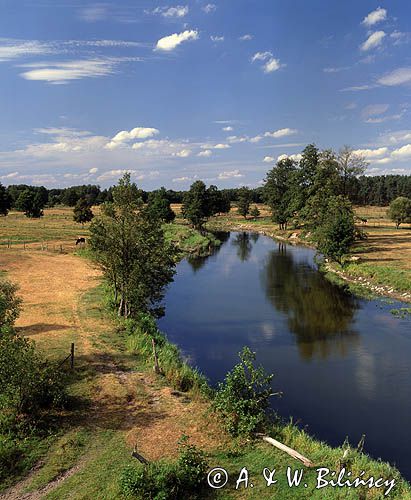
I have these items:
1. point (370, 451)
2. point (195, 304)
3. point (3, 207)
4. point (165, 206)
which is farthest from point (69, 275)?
point (3, 207)

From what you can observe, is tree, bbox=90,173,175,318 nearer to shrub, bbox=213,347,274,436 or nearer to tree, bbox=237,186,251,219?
shrub, bbox=213,347,274,436

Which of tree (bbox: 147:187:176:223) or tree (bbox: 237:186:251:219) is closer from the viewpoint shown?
tree (bbox: 147:187:176:223)

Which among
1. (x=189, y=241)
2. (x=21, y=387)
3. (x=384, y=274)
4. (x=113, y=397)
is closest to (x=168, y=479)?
(x=113, y=397)

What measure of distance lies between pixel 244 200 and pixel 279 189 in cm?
3368

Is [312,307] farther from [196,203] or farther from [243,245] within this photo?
[196,203]

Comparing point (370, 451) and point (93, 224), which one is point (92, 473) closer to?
point (370, 451)

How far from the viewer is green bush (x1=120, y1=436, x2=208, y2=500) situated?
11648mm

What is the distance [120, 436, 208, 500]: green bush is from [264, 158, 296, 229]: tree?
84484 mm

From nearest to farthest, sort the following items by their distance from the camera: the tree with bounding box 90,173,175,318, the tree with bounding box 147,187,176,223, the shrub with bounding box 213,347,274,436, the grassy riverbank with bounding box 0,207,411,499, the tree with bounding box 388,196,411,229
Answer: the grassy riverbank with bounding box 0,207,411,499, the shrub with bounding box 213,347,274,436, the tree with bounding box 90,173,175,318, the tree with bounding box 388,196,411,229, the tree with bounding box 147,187,176,223

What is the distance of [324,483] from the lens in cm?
1255

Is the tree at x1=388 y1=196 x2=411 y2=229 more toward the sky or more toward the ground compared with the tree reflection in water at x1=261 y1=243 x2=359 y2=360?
more toward the sky

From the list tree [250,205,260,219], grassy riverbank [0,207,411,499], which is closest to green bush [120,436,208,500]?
grassy riverbank [0,207,411,499]

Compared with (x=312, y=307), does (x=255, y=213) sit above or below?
above

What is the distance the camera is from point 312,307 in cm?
3884
